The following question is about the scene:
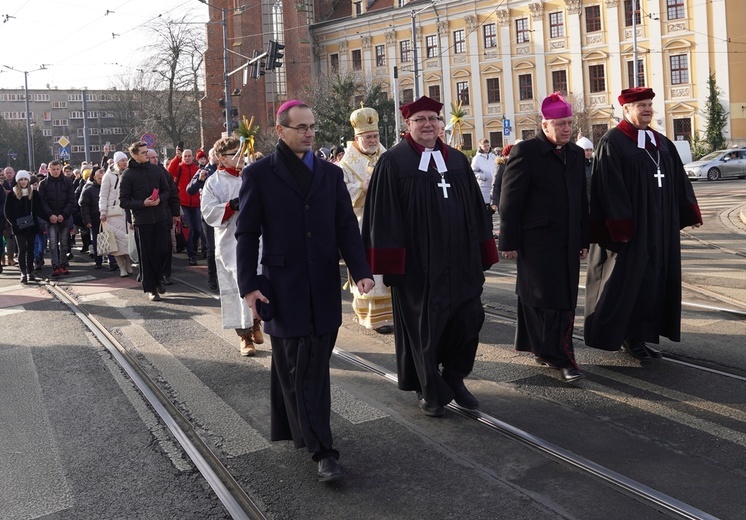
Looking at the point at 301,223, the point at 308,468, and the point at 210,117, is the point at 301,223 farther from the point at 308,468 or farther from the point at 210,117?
the point at 210,117

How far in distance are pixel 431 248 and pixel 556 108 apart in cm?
169

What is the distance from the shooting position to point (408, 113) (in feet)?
19.4

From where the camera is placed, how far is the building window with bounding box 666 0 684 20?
51.3m

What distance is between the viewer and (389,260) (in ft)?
18.7

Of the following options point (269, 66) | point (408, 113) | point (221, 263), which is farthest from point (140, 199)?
point (269, 66)

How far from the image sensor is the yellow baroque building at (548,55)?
50531 mm

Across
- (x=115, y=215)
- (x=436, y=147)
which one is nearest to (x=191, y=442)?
(x=436, y=147)

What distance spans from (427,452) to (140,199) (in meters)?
7.87

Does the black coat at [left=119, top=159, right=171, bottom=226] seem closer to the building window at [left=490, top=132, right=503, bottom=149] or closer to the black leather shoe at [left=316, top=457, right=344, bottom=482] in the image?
the black leather shoe at [left=316, top=457, right=344, bottom=482]


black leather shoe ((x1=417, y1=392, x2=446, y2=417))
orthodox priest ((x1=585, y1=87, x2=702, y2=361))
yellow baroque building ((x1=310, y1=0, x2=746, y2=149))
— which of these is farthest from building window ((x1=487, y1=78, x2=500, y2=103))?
black leather shoe ((x1=417, y1=392, x2=446, y2=417))

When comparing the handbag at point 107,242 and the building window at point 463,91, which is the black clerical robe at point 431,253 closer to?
the handbag at point 107,242

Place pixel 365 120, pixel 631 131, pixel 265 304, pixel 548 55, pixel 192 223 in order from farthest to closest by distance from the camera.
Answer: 1. pixel 548 55
2. pixel 192 223
3. pixel 365 120
4. pixel 631 131
5. pixel 265 304

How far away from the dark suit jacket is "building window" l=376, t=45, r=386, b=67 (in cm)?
6247

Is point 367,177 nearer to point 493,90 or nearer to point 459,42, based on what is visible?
point 493,90
